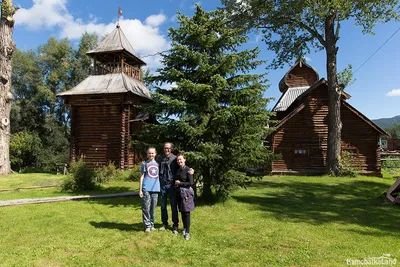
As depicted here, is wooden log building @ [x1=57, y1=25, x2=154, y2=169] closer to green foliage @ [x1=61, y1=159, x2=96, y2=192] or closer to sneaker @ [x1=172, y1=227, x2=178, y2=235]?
green foliage @ [x1=61, y1=159, x2=96, y2=192]

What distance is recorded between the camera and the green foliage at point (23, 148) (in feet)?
98.2

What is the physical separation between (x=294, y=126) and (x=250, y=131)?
12.9m

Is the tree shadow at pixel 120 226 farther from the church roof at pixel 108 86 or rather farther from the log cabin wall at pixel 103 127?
the church roof at pixel 108 86

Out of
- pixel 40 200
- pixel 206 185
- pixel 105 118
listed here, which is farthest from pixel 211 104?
pixel 105 118

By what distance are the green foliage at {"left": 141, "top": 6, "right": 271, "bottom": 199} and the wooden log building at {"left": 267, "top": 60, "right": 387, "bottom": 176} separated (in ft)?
37.9

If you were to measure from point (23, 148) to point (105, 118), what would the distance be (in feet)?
50.5

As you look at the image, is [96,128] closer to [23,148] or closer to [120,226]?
[23,148]

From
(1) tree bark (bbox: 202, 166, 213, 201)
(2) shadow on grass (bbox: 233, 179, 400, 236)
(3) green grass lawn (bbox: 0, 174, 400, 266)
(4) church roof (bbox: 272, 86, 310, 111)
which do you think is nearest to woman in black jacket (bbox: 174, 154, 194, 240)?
(3) green grass lawn (bbox: 0, 174, 400, 266)

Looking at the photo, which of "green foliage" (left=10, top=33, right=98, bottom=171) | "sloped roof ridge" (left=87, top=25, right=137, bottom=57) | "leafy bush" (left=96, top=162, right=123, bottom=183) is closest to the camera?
"leafy bush" (left=96, top=162, right=123, bottom=183)

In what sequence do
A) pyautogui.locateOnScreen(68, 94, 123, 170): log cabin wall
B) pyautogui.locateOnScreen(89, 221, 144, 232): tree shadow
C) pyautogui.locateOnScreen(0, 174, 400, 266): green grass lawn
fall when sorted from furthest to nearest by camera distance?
pyautogui.locateOnScreen(68, 94, 123, 170): log cabin wall, pyautogui.locateOnScreen(89, 221, 144, 232): tree shadow, pyautogui.locateOnScreen(0, 174, 400, 266): green grass lawn

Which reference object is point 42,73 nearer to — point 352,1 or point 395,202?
point 352,1

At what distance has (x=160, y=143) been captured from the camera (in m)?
9.41

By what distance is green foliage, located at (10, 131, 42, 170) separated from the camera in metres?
29.9

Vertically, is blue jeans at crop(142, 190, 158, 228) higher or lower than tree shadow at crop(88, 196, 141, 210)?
higher
